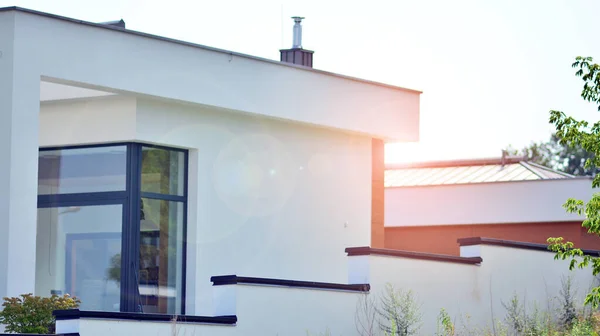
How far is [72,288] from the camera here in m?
17.3

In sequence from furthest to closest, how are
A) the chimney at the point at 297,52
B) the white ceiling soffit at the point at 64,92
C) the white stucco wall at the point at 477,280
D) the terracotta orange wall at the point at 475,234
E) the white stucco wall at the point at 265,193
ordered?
the terracotta orange wall at the point at 475,234, the chimney at the point at 297,52, the white stucco wall at the point at 265,193, the white ceiling soffit at the point at 64,92, the white stucco wall at the point at 477,280

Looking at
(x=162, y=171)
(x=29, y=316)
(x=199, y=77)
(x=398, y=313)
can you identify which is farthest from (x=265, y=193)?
(x=29, y=316)

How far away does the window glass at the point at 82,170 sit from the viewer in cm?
1736

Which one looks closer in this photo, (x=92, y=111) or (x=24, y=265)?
(x=24, y=265)

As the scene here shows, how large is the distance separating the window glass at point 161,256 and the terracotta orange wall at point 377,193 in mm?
4763

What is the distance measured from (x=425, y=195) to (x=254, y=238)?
9205 mm

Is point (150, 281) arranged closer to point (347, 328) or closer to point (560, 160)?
point (347, 328)

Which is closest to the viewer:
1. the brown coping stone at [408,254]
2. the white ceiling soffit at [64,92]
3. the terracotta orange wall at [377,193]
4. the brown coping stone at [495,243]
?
the brown coping stone at [408,254]

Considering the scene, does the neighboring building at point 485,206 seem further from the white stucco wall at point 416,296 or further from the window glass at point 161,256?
the window glass at point 161,256

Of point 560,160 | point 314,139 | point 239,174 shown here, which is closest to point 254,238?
point 239,174

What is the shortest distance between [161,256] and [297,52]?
6.49 metres

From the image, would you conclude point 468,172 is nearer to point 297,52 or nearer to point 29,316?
point 297,52

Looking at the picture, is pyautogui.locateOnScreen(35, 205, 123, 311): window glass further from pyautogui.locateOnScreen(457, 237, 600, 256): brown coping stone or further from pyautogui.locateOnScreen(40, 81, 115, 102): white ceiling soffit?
pyautogui.locateOnScreen(457, 237, 600, 256): brown coping stone

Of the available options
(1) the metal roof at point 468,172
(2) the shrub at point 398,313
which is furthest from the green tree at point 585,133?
(1) the metal roof at point 468,172
